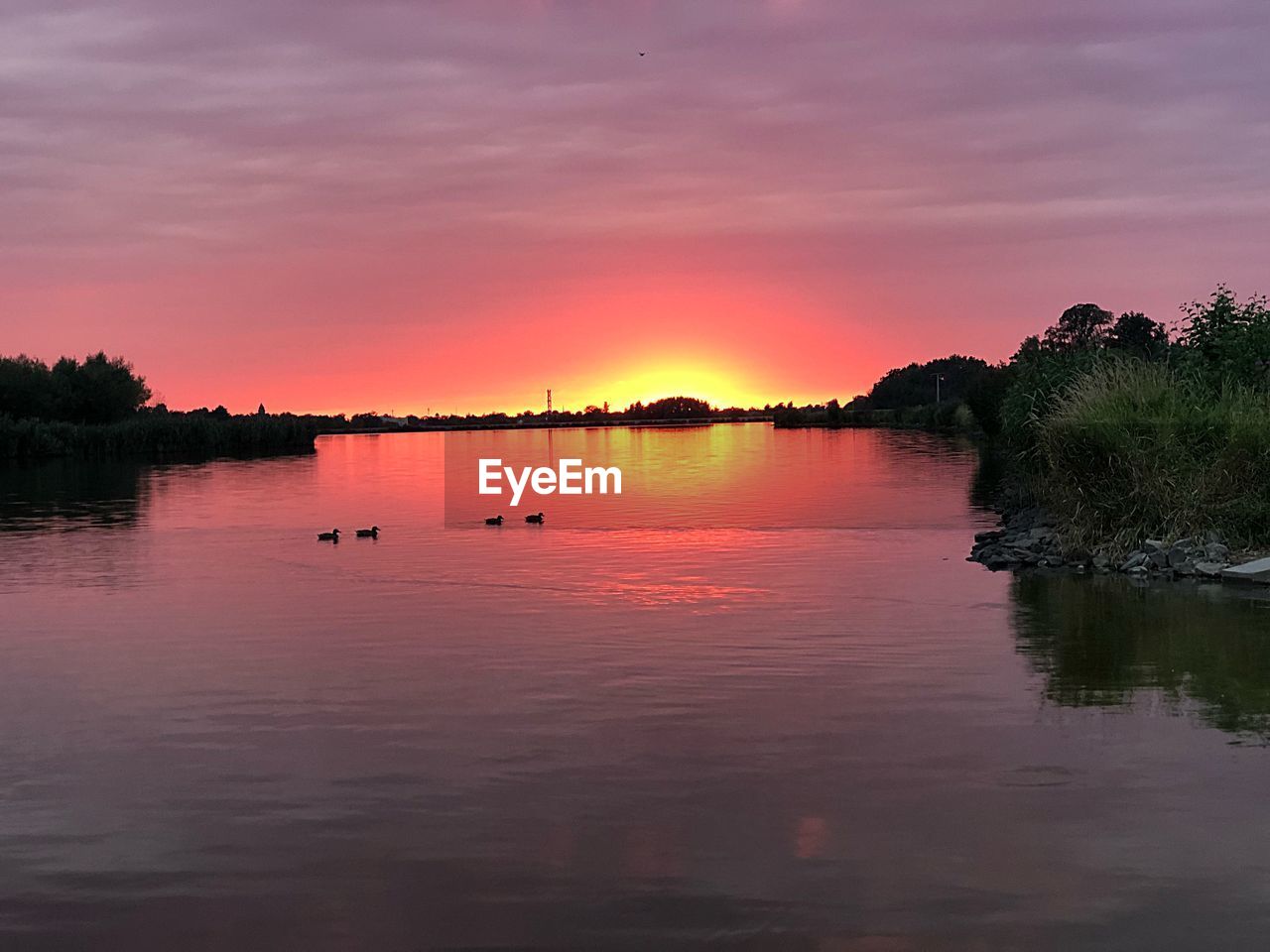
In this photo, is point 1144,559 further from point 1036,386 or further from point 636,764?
point 1036,386

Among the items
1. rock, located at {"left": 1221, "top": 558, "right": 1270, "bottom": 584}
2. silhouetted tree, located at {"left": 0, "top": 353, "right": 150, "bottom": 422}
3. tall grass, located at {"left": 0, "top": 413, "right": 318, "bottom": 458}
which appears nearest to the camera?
rock, located at {"left": 1221, "top": 558, "right": 1270, "bottom": 584}

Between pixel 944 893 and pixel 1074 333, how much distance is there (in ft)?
405

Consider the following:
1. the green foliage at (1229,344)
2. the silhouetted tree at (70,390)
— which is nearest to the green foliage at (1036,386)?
the green foliage at (1229,344)

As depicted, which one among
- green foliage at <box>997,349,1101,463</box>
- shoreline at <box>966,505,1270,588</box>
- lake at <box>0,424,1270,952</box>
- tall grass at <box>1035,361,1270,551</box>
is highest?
green foliage at <box>997,349,1101,463</box>

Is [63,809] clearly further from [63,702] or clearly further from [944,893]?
[944,893]

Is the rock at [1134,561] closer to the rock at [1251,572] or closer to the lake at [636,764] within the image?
the lake at [636,764]

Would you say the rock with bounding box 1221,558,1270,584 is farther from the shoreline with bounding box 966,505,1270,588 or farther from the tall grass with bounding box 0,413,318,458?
the tall grass with bounding box 0,413,318,458

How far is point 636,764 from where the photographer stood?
12.7 m

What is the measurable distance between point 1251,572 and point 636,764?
16.6 meters

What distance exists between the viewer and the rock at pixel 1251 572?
80.4ft

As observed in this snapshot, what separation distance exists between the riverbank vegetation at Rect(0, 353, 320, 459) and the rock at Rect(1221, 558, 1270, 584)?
95108mm

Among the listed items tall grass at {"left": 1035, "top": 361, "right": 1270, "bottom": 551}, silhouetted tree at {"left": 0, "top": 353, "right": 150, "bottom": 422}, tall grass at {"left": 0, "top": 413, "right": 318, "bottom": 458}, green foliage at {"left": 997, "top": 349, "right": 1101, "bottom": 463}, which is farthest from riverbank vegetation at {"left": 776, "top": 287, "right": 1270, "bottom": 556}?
silhouetted tree at {"left": 0, "top": 353, "right": 150, "bottom": 422}

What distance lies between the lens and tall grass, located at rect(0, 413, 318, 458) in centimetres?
10450


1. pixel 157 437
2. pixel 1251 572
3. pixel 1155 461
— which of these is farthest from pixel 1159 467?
pixel 157 437
